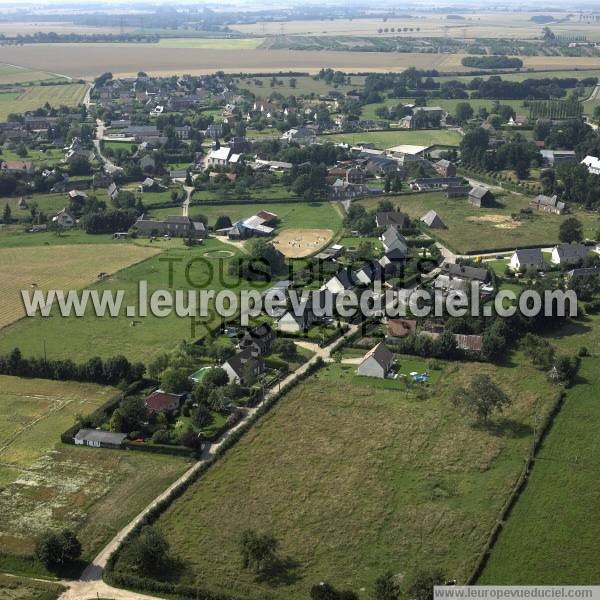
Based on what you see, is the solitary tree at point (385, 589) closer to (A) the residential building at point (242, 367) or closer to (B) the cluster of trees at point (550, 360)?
(A) the residential building at point (242, 367)

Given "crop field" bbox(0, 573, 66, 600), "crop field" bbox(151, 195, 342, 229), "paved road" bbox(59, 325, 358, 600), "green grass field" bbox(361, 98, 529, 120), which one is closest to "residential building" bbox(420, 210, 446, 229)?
"crop field" bbox(151, 195, 342, 229)

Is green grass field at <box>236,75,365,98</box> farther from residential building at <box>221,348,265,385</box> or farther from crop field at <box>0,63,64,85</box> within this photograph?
residential building at <box>221,348,265,385</box>

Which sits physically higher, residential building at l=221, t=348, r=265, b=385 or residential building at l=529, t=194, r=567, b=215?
residential building at l=529, t=194, r=567, b=215

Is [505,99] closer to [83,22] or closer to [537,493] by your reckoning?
[537,493]

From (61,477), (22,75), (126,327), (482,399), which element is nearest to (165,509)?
(61,477)

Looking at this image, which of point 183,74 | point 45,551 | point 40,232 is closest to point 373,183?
point 40,232
